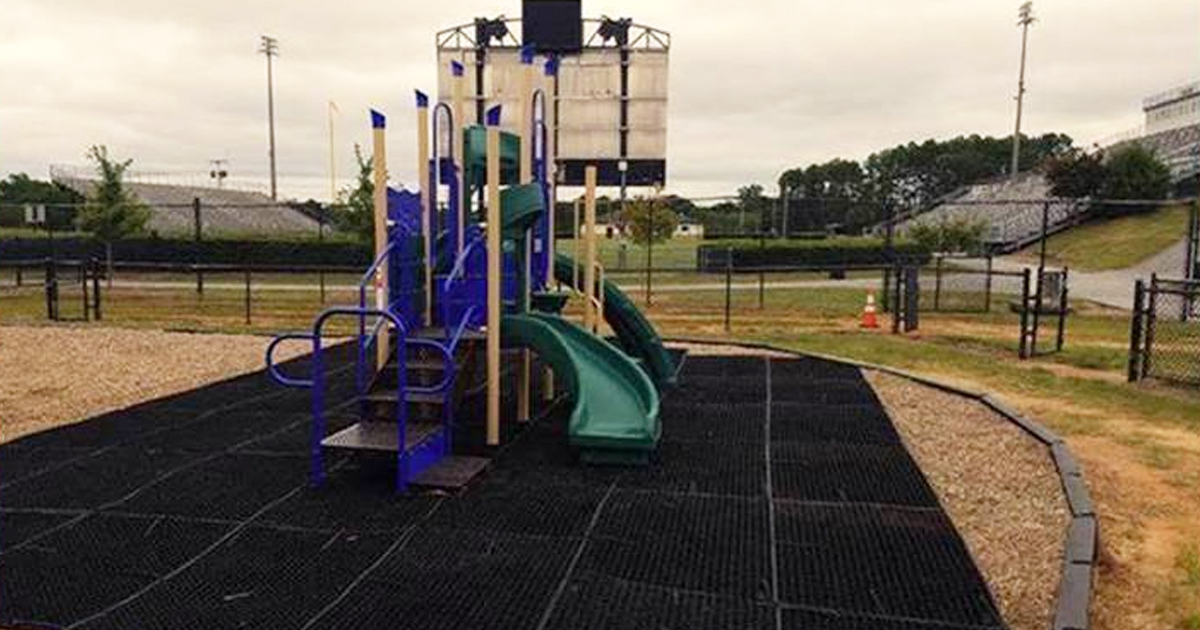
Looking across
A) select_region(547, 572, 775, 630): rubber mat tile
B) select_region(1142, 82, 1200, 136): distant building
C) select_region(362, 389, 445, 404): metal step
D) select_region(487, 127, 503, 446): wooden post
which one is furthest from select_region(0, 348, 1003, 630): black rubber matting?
select_region(1142, 82, 1200, 136): distant building

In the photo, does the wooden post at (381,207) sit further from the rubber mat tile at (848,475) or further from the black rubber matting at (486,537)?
the rubber mat tile at (848,475)

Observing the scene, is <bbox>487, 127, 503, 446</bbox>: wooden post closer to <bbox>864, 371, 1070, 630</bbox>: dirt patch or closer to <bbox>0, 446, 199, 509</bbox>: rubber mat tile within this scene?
<bbox>0, 446, 199, 509</bbox>: rubber mat tile

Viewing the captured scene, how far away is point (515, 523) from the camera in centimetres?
500

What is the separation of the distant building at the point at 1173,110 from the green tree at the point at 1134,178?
31034 millimetres

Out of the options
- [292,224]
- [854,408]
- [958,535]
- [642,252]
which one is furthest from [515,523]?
[292,224]

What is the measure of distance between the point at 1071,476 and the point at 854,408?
96.5 inches

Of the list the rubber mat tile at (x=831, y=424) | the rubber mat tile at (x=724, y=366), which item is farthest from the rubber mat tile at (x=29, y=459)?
the rubber mat tile at (x=724, y=366)

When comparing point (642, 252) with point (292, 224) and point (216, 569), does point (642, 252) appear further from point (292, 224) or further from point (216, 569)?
point (216, 569)

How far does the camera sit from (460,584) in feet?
13.6

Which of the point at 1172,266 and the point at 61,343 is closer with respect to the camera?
the point at 61,343

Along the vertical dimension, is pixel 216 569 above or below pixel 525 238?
below

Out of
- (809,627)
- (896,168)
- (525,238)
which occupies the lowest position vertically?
(809,627)

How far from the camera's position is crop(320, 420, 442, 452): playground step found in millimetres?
5609

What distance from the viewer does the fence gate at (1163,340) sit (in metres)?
9.82
